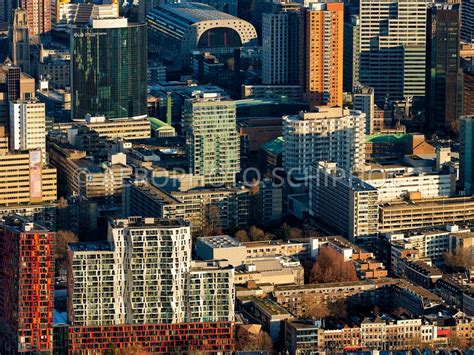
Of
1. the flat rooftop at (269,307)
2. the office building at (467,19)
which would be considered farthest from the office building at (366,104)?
the flat rooftop at (269,307)

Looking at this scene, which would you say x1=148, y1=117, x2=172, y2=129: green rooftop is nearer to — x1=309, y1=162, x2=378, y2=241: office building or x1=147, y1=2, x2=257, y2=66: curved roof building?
x1=309, y1=162, x2=378, y2=241: office building

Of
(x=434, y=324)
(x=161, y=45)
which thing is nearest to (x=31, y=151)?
(x=434, y=324)

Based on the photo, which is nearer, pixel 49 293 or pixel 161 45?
pixel 49 293

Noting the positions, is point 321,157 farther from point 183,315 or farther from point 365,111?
point 183,315

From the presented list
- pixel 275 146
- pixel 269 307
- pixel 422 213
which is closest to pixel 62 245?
pixel 269 307

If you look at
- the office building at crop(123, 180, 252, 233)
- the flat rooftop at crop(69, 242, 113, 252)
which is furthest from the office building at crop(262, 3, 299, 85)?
the flat rooftop at crop(69, 242, 113, 252)

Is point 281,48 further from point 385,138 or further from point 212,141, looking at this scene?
point 212,141

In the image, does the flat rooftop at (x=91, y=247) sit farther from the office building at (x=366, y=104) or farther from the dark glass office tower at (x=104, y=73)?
the office building at (x=366, y=104)
